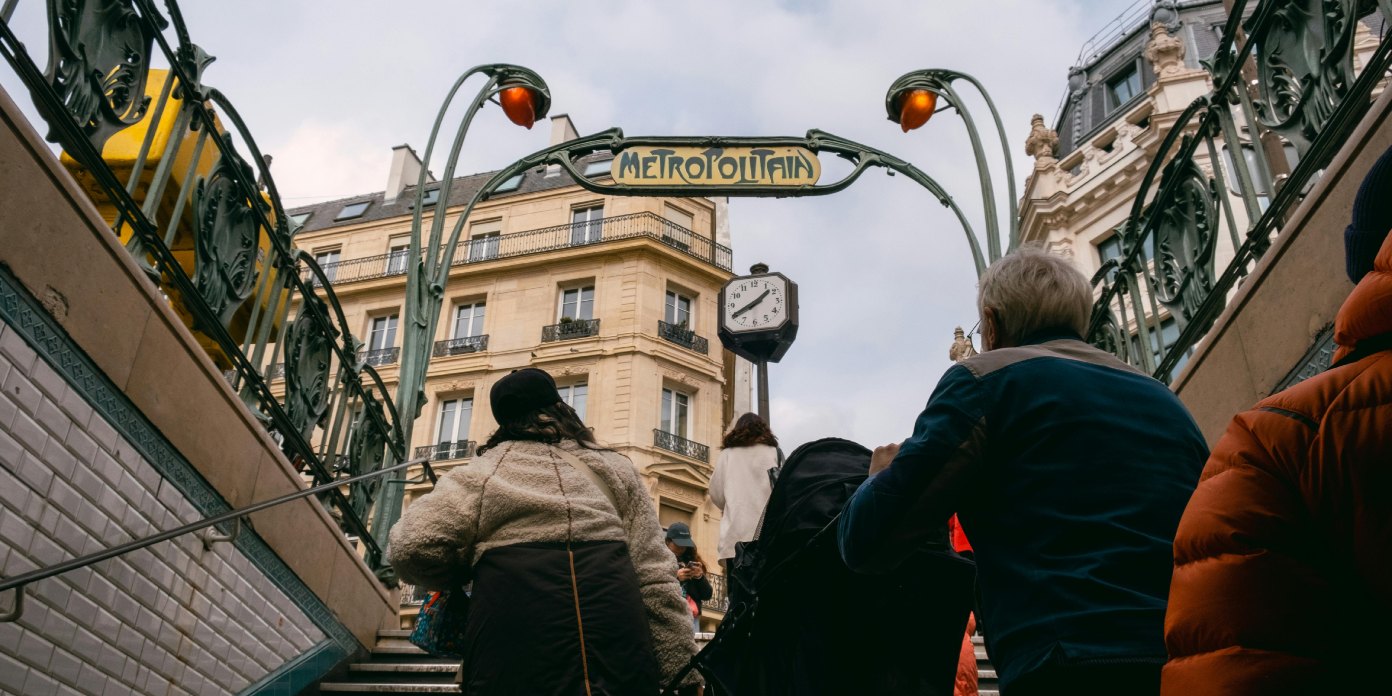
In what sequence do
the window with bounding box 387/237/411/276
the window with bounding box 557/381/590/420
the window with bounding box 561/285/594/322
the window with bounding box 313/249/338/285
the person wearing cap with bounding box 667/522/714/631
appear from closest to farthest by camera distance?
the person wearing cap with bounding box 667/522/714/631, the window with bounding box 557/381/590/420, the window with bounding box 561/285/594/322, the window with bounding box 387/237/411/276, the window with bounding box 313/249/338/285

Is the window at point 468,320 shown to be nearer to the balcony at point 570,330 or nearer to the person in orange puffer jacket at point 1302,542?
the balcony at point 570,330

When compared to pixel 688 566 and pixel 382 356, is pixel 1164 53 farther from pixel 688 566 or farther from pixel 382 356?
pixel 688 566

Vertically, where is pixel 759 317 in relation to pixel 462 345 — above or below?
below

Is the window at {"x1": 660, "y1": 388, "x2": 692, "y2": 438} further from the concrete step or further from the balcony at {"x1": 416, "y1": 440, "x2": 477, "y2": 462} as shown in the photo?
the concrete step

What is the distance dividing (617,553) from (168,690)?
216 centimetres

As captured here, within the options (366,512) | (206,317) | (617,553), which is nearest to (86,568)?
(206,317)

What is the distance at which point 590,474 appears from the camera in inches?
129

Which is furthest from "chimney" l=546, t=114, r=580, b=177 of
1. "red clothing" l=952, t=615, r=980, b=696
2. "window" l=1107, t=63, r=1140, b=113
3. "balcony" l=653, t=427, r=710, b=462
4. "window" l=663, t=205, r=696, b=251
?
"red clothing" l=952, t=615, r=980, b=696

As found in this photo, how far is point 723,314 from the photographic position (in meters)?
11.3

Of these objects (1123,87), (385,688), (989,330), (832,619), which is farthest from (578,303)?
(989,330)

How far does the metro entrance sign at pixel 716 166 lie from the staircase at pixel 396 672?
149 inches

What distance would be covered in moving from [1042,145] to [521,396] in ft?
97.2

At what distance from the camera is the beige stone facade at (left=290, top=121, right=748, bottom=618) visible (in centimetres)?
2761

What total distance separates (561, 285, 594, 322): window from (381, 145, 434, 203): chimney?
34.4ft
